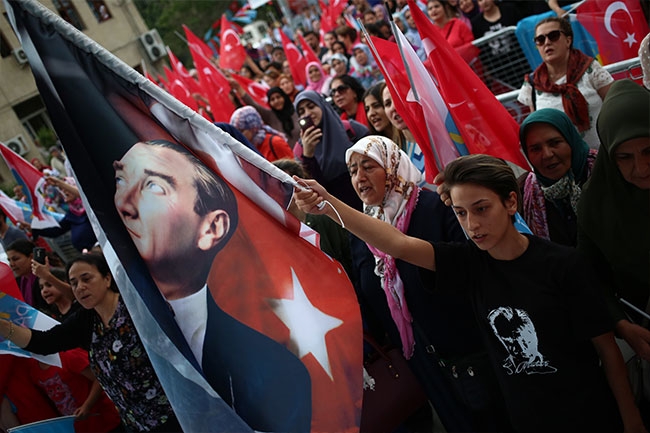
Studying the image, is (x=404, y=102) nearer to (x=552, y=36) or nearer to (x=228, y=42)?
(x=552, y=36)

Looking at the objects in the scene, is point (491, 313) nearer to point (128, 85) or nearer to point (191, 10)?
point (128, 85)

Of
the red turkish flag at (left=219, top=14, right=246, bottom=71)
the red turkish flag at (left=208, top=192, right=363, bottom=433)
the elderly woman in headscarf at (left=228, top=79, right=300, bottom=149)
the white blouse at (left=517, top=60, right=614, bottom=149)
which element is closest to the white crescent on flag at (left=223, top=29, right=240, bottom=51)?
the red turkish flag at (left=219, top=14, right=246, bottom=71)

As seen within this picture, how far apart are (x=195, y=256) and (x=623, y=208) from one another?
58.5 inches

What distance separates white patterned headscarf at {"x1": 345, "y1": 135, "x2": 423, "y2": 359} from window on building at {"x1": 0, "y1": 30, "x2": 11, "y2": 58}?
150 centimetres

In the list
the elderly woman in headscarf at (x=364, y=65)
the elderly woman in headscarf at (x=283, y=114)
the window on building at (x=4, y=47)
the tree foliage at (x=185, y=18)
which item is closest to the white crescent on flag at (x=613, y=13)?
the elderly woman in headscarf at (x=283, y=114)

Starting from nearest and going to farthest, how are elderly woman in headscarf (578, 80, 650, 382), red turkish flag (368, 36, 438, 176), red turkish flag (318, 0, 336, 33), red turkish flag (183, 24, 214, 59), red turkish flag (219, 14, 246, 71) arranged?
elderly woman in headscarf (578, 80, 650, 382), red turkish flag (368, 36, 438, 176), red turkish flag (183, 24, 214, 59), red turkish flag (219, 14, 246, 71), red turkish flag (318, 0, 336, 33)

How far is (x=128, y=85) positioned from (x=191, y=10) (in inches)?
1432

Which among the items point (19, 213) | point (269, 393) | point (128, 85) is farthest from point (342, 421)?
point (19, 213)

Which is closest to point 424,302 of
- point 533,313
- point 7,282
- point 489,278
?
point 489,278

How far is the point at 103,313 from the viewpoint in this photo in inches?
A: 116

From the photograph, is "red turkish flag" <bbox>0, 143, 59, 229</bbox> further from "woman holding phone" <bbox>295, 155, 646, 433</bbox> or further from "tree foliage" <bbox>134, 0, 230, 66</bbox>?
"tree foliage" <bbox>134, 0, 230, 66</bbox>

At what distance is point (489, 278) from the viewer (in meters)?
2.00

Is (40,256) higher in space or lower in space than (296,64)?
lower

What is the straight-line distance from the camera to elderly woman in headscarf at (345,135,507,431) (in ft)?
7.69
